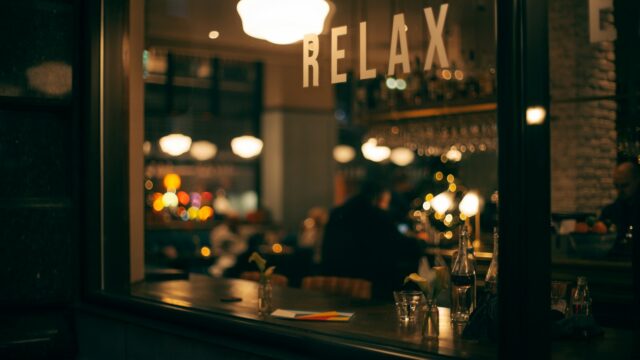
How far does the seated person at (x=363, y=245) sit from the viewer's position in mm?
5551

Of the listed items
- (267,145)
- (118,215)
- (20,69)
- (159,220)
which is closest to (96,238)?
(118,215)

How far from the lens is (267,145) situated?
13367mm

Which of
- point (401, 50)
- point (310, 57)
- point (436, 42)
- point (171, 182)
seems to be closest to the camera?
point (436, 42)

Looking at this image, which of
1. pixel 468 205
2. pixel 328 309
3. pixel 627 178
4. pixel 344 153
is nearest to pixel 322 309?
pixel 328 309

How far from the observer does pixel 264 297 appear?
3.09 meters

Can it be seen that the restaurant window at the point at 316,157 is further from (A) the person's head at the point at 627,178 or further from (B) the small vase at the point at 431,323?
(A) the person's head at the point at 627,178

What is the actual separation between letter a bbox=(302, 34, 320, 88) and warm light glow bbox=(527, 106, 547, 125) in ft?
4.12

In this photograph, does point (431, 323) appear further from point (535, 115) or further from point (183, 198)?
point (183, 198)

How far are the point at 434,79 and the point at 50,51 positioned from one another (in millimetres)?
4388

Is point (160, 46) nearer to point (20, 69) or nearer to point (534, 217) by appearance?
point (20, 69)

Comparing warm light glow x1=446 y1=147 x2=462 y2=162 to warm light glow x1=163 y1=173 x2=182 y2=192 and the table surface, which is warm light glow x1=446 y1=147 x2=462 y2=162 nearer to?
the table surface

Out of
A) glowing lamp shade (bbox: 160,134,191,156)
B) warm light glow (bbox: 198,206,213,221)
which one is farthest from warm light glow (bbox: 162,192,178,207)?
glowing lamp shade (bbox: 160,134,191,156)

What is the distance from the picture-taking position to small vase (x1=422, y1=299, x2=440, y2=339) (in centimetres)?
239

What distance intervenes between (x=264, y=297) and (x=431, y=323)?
3.02 ft
